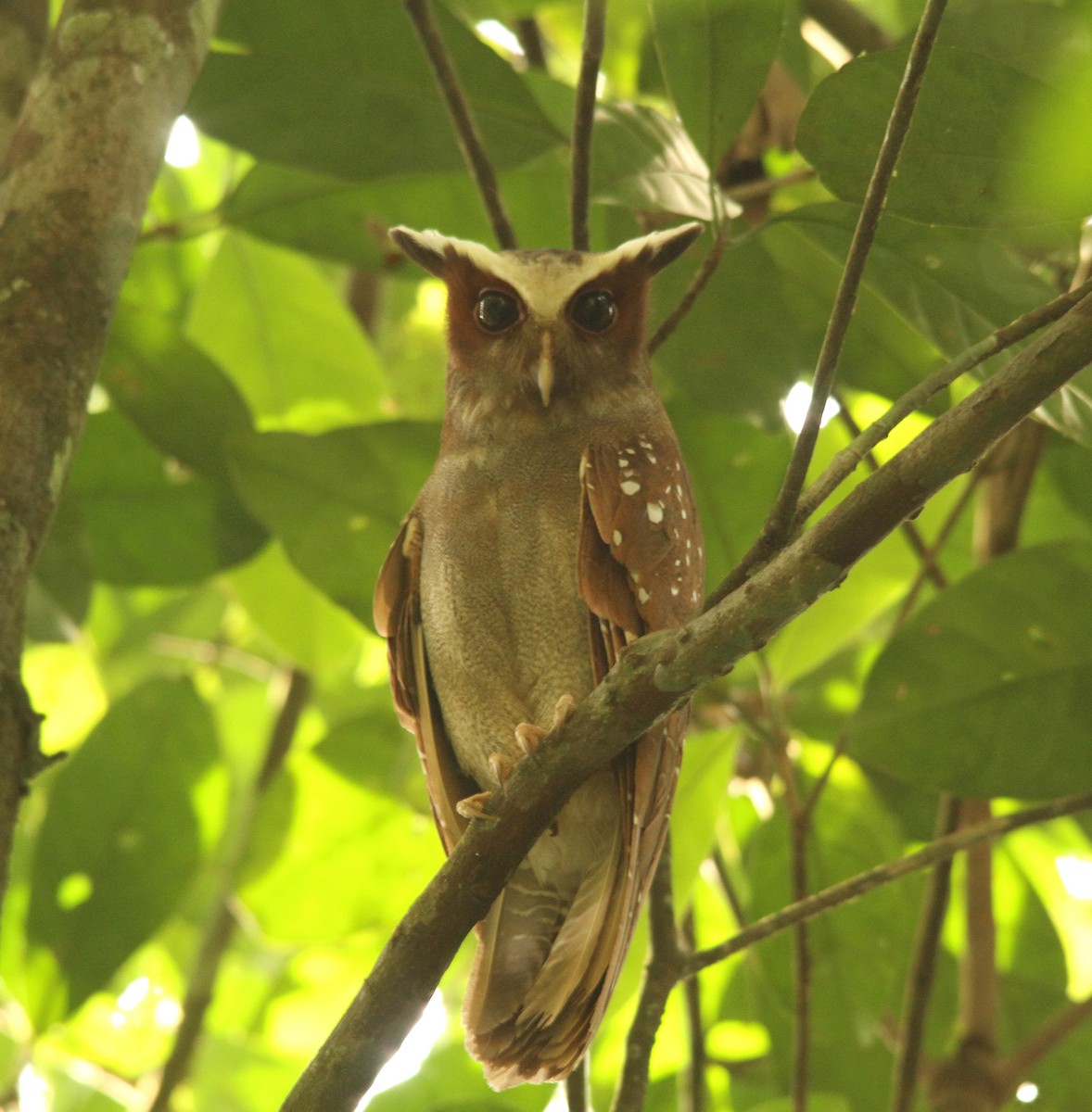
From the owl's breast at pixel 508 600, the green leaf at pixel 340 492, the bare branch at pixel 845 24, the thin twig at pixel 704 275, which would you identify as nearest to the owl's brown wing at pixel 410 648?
the owl's breast at pixel 508 600

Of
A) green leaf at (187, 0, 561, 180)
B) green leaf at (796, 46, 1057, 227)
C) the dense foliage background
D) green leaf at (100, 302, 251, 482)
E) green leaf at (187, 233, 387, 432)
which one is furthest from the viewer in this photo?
green leaf at (187, 233, 387, 432)

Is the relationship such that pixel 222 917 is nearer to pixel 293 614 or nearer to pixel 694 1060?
pixel 293 614

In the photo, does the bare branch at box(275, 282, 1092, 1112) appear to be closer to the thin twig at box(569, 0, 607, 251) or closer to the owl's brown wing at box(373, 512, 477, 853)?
the owl's brown wing at box(373, 512, 477, 853)

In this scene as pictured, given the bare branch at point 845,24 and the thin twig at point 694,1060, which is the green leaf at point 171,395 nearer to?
the thin twig at point 694,1060

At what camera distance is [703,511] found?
8.29 feet

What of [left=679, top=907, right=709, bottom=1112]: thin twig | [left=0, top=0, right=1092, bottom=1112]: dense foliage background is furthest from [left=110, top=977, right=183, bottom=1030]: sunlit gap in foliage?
[left=679, top=907, right=709, bottom=1112]: thin twig

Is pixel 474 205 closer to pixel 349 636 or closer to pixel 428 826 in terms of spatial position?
pixel 349 636

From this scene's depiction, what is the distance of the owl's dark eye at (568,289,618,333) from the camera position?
2158 millimetres

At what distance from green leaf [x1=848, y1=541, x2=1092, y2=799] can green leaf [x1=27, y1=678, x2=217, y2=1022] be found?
4.46 feet

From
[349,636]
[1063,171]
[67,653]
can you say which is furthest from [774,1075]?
[67,653]

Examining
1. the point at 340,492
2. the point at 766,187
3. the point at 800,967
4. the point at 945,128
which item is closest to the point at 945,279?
the point at 945,128

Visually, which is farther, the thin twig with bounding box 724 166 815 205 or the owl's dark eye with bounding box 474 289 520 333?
the thin twig with bounding box 724 166 815 205

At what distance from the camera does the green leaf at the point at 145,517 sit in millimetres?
2865

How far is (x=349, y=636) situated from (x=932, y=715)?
1.34m
